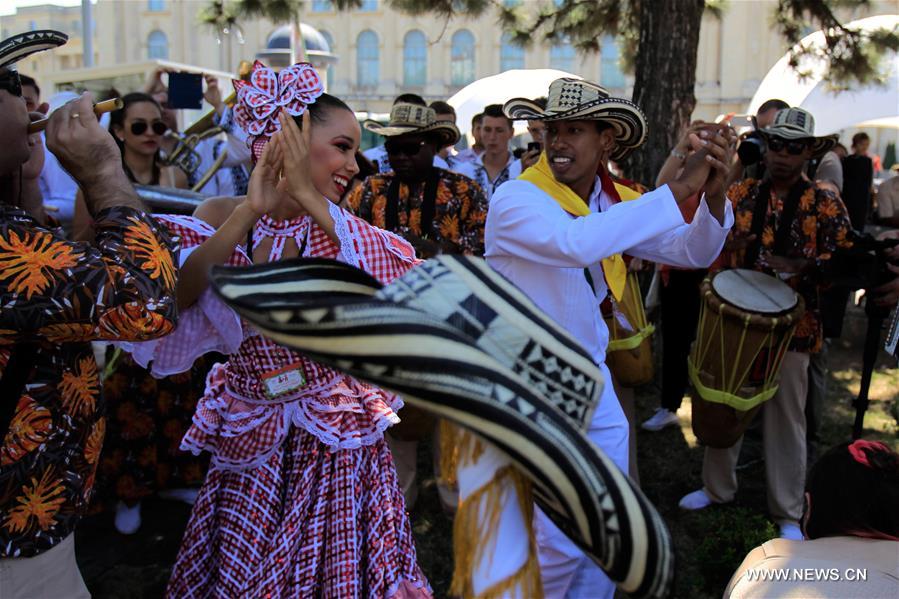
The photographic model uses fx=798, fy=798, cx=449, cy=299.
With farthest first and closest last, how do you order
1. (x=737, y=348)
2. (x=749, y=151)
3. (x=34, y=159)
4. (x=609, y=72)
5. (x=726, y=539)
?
(x=609, y=72) < (x=726, y=539) < (x=737, y=348) < (x=749, y=151) < (x=34, y=159)

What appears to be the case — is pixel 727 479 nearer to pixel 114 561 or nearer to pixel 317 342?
pixel 114 561

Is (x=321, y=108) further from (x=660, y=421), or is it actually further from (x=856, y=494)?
(x=660, y=421)

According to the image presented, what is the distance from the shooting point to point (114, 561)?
4145 millimetres

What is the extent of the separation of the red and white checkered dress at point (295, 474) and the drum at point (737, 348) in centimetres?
216

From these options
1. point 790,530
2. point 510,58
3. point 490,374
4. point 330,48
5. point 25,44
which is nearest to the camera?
point 490,374

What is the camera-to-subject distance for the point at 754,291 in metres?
4.26

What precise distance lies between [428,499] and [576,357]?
374cm

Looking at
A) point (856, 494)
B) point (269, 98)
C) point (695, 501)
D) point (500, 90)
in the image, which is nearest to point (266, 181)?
point (269, 98)

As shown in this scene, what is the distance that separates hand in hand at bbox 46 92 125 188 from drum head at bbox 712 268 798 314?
125 inches

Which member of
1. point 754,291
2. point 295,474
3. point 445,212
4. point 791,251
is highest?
point 445,212

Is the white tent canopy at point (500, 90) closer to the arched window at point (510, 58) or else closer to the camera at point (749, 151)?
the camera at point (749, 151)

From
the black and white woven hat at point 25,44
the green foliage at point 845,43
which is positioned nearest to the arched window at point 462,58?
the green foliage at point 845,43

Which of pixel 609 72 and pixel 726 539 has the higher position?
pixel 609 72

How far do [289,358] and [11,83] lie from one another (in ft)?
3.68
